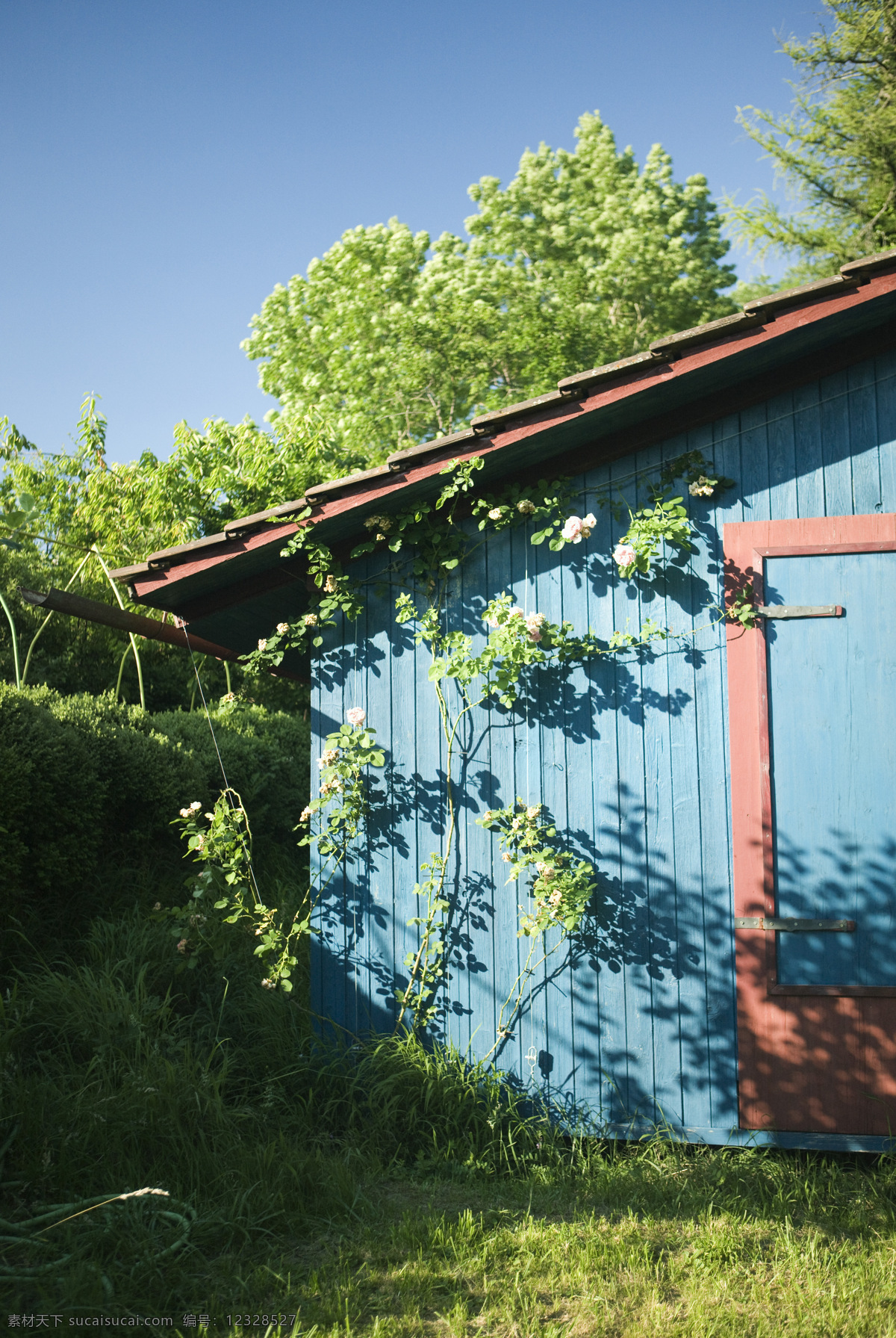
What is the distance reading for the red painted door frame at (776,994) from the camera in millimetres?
3713

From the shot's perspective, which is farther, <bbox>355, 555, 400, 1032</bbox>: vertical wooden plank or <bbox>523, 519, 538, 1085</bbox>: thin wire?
<bbox>355, 555, 400, 1032</bbox>: vertical wooden plank

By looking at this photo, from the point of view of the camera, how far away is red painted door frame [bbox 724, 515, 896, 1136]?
371 cm

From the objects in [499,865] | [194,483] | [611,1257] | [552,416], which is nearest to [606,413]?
[552,416]

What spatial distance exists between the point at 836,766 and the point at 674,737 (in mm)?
721

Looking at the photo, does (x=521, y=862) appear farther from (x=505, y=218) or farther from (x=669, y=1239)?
(x=505, y=218)

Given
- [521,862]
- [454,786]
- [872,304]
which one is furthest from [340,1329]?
[872,304]

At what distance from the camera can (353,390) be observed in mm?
17812

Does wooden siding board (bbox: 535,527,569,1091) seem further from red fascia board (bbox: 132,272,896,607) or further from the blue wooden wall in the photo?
red fascia board (bbox: 132,272,896,607)

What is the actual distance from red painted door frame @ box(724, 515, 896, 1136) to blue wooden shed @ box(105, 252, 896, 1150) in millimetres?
11

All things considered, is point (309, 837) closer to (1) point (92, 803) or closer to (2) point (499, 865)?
(2) point (499, 865)

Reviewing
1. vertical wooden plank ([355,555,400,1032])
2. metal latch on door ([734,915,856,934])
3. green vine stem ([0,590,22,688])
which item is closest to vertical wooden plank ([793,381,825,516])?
metal latch on door ([734,915,856,934])

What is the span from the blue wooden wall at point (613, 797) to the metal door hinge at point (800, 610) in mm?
232

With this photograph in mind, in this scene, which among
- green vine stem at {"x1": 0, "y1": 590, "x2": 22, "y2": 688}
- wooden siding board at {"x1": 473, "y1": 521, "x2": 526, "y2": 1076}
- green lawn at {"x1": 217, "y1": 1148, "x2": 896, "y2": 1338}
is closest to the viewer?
green lawn at {"x1": 217, "y1": 1148, "x2": 896, "y2": 1338}

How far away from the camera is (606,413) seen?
403cm
